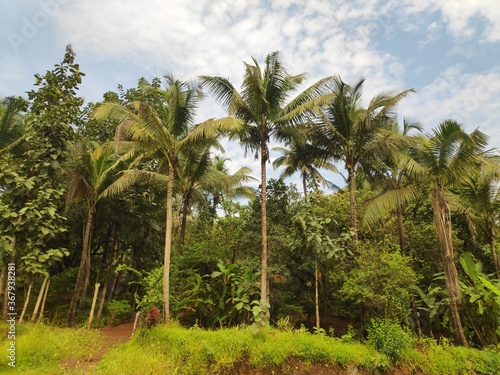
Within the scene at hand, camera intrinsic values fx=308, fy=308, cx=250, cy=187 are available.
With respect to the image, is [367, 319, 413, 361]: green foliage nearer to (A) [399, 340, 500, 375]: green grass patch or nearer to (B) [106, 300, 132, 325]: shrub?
(A) [399, 340, 500, 375]: green grass patch

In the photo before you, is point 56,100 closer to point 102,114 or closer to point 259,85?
point 102,114

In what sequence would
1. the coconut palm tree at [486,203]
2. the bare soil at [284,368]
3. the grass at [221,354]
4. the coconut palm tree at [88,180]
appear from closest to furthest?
the grass at [221,354] < the bare soil at [284,368] < the coconut palm tree at [88,180] < the coconut palm tree at [486,203]

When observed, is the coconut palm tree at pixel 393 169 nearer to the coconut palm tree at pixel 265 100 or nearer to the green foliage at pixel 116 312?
the coconut palm tree at pixel 265 100

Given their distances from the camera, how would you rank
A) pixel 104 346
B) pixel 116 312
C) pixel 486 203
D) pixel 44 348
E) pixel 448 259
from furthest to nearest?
pixel 116 312 → pixel 486 203 → pixel 448 259 → pixel 104 346 → pixel 44 348

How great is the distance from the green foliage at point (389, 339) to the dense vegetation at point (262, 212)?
83 cm

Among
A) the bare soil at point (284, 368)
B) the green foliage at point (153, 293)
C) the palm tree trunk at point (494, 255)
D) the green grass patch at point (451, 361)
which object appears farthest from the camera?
the palm tree trunk at point (494, 255)

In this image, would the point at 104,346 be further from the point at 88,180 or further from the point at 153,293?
the point at 88,180

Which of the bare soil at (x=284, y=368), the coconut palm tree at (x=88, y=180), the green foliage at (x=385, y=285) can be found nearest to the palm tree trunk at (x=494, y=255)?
the green foliage at (x=385, y=285)

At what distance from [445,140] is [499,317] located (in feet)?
19.4

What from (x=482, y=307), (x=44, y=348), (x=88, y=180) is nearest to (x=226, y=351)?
(x=44, y=348)

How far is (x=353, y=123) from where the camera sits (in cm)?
1234

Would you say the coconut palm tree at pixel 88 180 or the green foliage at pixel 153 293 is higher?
the coconut palm tree at pixel 88 180

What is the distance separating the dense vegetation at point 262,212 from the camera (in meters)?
10.3

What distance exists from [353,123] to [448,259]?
19.4 feet
